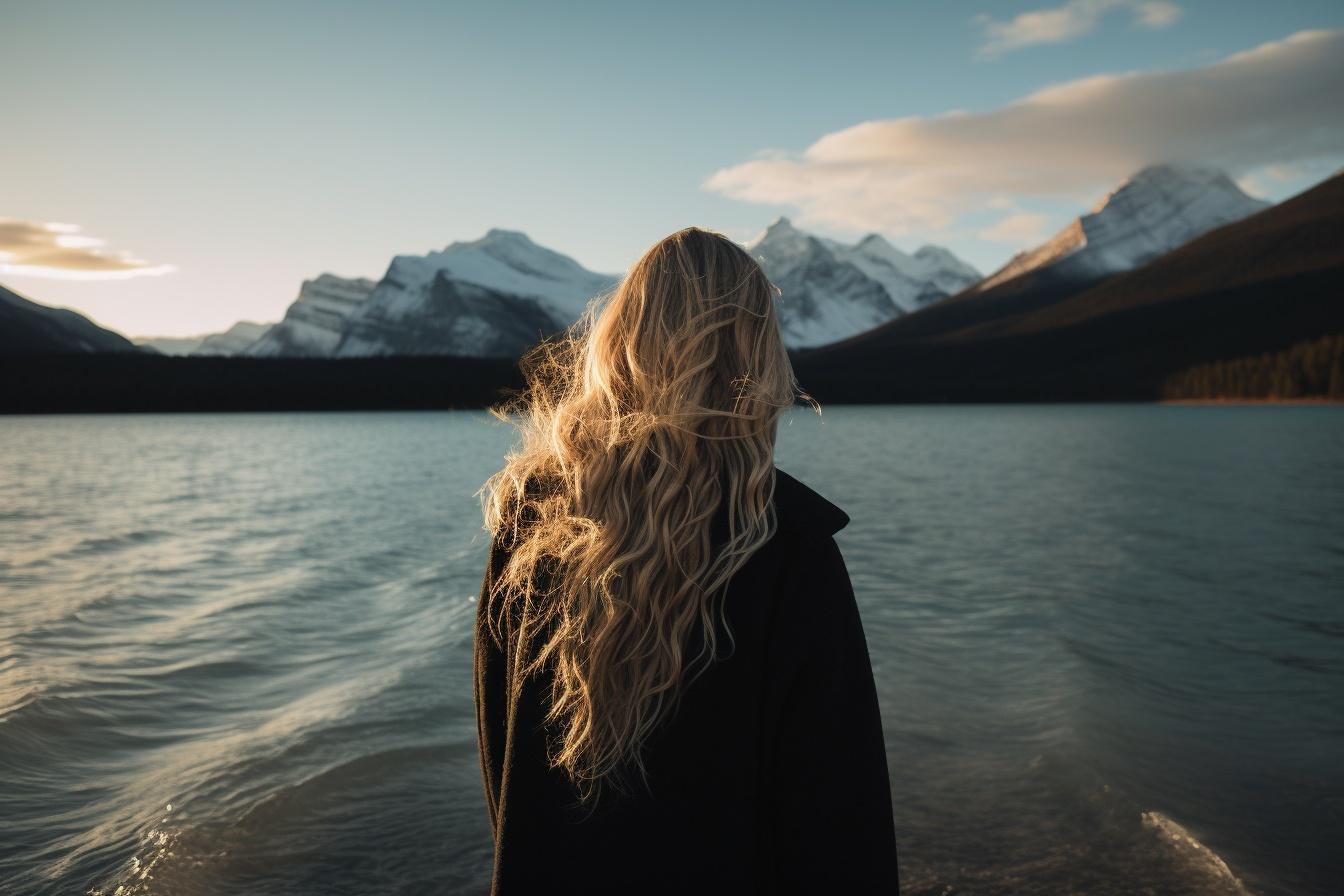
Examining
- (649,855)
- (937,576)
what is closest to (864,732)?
(649,855)

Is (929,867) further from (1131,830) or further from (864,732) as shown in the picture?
(864,732)

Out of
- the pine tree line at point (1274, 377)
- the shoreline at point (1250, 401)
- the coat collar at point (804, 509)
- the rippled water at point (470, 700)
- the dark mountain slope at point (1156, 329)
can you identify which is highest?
the dark mountain slope at point (1156, 329)

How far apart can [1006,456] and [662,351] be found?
45.5 metres

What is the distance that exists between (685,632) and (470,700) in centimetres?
781

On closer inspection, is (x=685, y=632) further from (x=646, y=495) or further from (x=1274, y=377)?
(x=1274, y=377)

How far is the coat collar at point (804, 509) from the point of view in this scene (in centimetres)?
196

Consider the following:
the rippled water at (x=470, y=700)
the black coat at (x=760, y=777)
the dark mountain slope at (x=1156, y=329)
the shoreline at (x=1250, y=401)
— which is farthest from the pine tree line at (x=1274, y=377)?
the black coat at (x=760, y=777)

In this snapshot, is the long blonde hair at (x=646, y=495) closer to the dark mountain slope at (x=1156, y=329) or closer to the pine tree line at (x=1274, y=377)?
the pine tree line at (x=1274, y=377)

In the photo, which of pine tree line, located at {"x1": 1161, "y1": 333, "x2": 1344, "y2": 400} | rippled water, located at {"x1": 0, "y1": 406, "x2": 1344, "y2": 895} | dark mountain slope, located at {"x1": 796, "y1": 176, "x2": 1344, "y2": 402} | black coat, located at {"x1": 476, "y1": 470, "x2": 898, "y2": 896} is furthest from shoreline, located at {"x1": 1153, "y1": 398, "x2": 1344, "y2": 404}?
black coat, located at {"x1": 476, "y1": 470, "x2": 898, "y2": 896}

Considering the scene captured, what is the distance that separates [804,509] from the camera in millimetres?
1970

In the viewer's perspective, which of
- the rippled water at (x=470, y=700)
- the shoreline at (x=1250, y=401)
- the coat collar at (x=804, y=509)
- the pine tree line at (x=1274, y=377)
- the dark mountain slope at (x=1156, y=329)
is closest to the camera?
the coat collar at (x=804, y=509)

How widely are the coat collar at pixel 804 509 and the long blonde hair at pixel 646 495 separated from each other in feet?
0.14

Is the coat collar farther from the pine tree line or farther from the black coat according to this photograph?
the pine tree line

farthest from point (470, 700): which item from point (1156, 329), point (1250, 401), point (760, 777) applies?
point (1156, 329)
